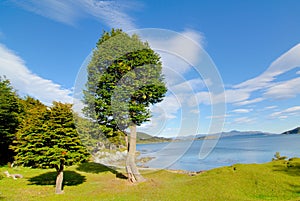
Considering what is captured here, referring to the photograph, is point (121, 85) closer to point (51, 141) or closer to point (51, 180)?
point (51, 141)

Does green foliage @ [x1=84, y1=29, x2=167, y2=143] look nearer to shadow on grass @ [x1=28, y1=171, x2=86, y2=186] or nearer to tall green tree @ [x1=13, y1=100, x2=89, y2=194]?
tall green tree @ [x1=13, y1=100, x2=89, y2=194]

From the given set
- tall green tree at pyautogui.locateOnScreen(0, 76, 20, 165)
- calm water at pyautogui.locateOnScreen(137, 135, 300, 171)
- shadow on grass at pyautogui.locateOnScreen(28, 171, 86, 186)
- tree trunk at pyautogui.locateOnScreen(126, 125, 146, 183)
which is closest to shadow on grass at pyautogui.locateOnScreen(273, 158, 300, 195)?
calm water at pyautogui.locateOnScreen(137, 135, 300, 171)

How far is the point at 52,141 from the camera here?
15891 mm

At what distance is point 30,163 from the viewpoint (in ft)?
52.2

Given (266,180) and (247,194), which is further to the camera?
(266,180)

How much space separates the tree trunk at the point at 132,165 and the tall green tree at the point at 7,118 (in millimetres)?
22203

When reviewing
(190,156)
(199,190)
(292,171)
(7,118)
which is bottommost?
(190,156)

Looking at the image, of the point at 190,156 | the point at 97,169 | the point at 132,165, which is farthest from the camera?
the point at 190,156

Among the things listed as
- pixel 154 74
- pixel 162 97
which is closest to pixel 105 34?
pixel 154 74

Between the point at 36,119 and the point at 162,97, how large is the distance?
41.0ft

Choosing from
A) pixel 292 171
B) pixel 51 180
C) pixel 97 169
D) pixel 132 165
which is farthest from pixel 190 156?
pixel 51 180

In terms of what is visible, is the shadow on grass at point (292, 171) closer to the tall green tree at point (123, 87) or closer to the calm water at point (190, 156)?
the calm water at point (190, 156)

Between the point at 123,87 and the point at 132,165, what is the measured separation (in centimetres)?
842

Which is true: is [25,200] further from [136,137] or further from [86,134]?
[136,137]
